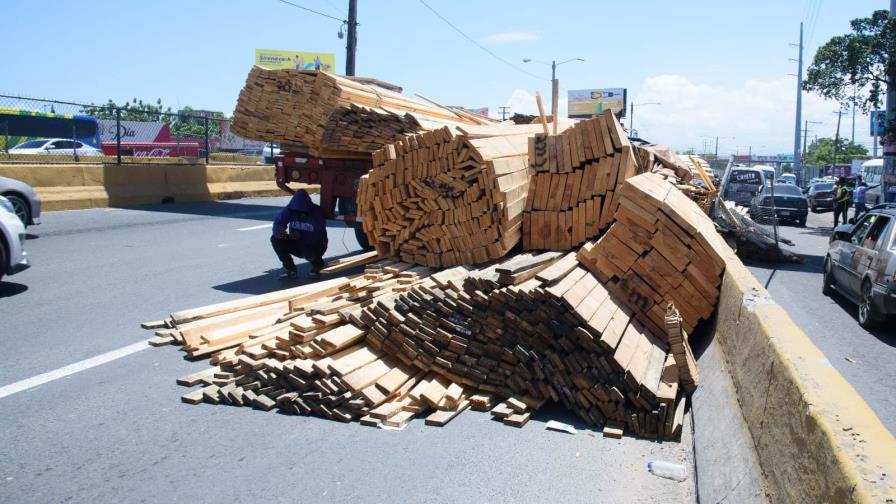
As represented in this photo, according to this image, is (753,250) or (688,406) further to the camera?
(753,250)

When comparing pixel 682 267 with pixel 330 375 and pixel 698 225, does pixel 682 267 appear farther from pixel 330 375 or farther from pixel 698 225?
pixel 330 375

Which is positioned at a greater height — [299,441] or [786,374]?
[786,374]

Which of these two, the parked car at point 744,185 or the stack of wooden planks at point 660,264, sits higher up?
the parked car at point 744,185

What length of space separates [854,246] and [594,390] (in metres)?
7.87

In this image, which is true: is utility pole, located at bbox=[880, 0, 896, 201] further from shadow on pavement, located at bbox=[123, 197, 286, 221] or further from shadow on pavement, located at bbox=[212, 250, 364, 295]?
shadow on pavement, located at bbox=[212, 250, 364, 295]

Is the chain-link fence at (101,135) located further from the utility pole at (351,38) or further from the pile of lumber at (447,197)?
the pile of lumber at (447,197)

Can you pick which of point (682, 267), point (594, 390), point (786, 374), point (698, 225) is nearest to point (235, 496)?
point (594, 390)

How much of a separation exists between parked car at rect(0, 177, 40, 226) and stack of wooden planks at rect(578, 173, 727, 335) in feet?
39.2

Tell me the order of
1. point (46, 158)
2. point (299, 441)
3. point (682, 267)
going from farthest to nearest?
point (46, 158)
point (682, 267)
point (299, 441)

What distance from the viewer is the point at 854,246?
37.9 feet

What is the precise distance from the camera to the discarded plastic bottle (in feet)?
16.0

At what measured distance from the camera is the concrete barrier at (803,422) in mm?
2691

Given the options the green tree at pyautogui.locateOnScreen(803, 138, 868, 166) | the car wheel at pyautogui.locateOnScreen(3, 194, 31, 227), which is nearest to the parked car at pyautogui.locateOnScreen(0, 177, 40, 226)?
the car wheel at pyautogui.locateOnScreen(3, 194, 31, 227)

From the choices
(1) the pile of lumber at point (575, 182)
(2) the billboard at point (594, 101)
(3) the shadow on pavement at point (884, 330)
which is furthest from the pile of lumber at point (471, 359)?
(2) the billboard at point (594, 101)
